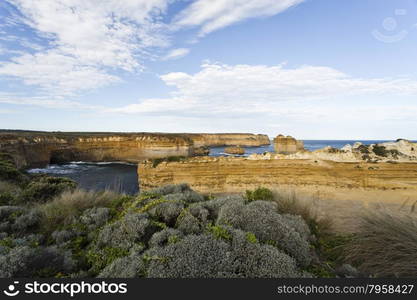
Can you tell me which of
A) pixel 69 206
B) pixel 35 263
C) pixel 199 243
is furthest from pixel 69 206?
pixel 199 243

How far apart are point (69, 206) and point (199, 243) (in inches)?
133

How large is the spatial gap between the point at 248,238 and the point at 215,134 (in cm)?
10833

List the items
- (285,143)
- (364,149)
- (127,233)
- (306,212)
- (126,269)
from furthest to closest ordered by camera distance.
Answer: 1. (285,143)
2. (364,149)
3. (306,212)
4. (127,233)
5. (126,269)

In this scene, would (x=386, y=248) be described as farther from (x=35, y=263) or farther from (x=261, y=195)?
(x=35, y=263)

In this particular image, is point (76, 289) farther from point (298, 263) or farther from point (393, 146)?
point (393, 146)

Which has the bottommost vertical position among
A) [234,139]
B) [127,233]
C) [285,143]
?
[127,233]

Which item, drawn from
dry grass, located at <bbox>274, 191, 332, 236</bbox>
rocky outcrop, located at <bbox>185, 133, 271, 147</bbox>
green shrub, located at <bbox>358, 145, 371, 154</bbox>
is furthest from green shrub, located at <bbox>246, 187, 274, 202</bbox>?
rocky outcrop, located at <bbox>185, 133, 271, 147</bbox>

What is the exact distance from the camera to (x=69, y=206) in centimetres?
432

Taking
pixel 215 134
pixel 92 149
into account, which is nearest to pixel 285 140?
pixel 92 149

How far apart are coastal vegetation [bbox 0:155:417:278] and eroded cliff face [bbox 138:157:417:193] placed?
39.7 feet

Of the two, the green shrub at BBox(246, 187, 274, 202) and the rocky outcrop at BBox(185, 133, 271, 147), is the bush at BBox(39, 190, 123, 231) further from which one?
the rocky outcrop at BBox(185, 133, 271, 147)

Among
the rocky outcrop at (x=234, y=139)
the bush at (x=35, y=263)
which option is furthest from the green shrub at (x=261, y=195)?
the rocky outcrop at (x=234, y=139)

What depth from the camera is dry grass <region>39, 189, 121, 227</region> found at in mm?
3848

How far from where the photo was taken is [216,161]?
56.3 feet
